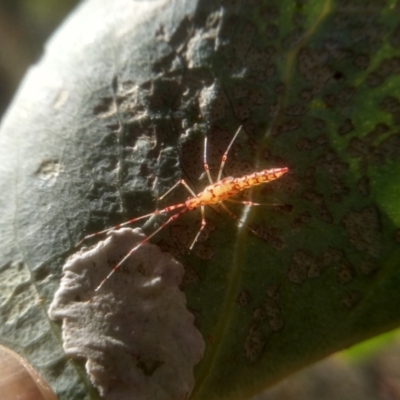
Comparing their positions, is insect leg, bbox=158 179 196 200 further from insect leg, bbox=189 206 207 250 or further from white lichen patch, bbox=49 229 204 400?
white lichen patch, bbox=49 229 204 400

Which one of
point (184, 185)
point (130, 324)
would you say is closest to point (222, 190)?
point (184, 185)

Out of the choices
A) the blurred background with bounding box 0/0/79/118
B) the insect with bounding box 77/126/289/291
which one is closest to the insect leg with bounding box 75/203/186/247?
the insect with bounding box 77/126/289/291

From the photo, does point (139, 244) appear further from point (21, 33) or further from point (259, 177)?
point (21, 33)

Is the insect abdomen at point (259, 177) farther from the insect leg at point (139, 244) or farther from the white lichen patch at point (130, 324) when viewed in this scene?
the white lichen patch at point (130, 324)

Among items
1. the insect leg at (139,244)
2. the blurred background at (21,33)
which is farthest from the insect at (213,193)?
the blurred background at (21,33)

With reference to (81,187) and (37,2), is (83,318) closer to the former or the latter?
(81,187)

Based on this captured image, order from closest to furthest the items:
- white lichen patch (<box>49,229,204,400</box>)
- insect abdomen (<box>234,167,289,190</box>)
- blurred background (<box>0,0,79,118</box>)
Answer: white lichen patch (<box>49,229,204,400</box>), insect abdomen (<box>234,167,289,190</box>), blurred background (<box>0,0,79,118</box>)

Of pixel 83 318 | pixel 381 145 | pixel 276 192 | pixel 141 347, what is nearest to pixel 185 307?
pixel 141 347
